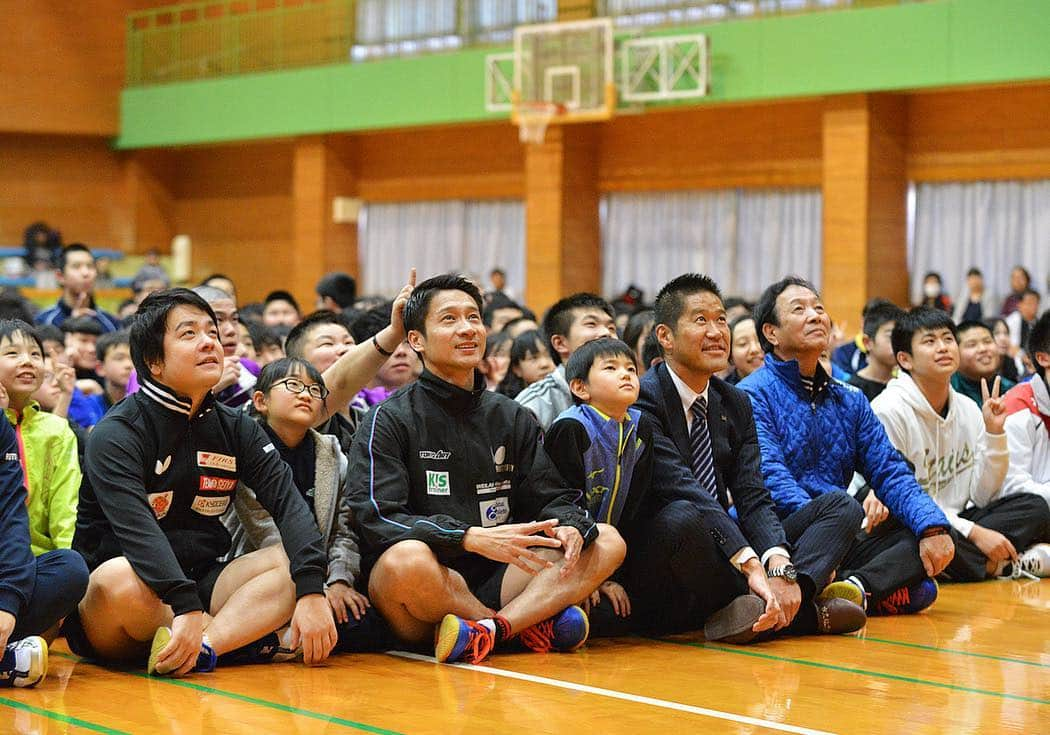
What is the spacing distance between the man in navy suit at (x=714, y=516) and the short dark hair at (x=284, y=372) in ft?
3.85

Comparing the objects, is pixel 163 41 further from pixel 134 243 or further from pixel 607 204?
pixel 607 204

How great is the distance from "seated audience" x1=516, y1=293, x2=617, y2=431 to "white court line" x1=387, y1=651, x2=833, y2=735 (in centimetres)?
140

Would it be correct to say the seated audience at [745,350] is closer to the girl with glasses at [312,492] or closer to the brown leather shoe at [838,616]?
the brown leather shoe at [838,616]

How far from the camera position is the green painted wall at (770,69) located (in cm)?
1345

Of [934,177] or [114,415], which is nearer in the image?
[114,415]

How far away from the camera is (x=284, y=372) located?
4660 mm

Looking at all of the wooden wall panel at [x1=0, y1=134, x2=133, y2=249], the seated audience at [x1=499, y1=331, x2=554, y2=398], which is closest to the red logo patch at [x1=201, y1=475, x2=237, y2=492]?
the seated audience at [x1=499, y1=331, x2=554, y2=398]

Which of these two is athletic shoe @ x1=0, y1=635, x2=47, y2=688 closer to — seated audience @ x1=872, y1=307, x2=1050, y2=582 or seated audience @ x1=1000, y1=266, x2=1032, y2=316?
seated audience @ x1=872, y1=307, x2=1050, y2=582

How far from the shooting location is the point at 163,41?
20.9 metres

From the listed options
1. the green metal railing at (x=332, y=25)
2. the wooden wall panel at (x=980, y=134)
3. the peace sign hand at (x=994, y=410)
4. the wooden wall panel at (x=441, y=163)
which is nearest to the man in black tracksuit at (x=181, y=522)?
the peace sign hand at (x=994, y=410)

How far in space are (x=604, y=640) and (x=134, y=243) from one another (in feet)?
61.5

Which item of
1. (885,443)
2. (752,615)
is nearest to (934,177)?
(885,443)

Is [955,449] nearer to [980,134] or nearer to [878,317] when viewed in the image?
[878,317]

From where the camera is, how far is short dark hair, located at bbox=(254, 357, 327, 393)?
466cm
